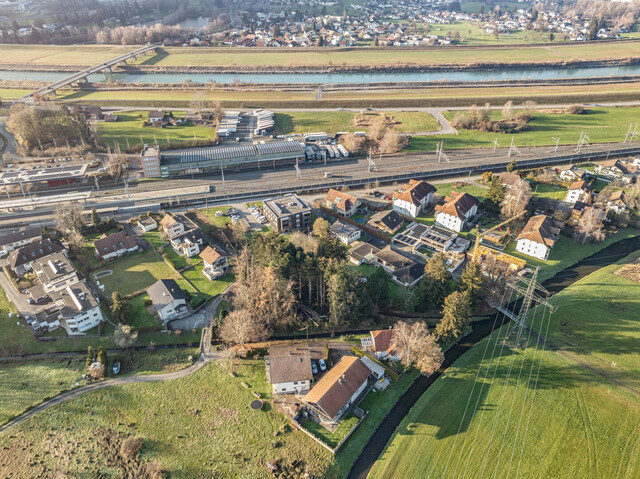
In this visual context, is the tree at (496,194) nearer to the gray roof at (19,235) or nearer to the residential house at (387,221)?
the residential house at (387,221)

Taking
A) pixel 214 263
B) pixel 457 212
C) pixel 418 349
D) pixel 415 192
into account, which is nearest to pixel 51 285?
pixel 214 263

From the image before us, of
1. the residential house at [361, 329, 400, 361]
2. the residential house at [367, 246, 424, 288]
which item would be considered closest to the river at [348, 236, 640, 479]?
the residential house at [361, 329, 400, 361]

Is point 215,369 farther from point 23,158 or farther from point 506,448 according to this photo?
point 23,158

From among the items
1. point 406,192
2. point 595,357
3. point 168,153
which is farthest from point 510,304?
point 168,153

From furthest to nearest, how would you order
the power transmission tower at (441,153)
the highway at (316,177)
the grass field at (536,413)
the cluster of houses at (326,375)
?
the power transmission tower at (441,153) < the highway at (316,177) < the cluster of houses at (326,375) < the grass field at (536,413)

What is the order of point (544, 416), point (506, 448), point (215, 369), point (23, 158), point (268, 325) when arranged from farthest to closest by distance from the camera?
point (23, 158), point (268, 325), point (215, 369), point (544, 416), point (506, 448)

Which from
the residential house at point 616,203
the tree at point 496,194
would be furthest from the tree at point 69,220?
the residential house at point 616,203
